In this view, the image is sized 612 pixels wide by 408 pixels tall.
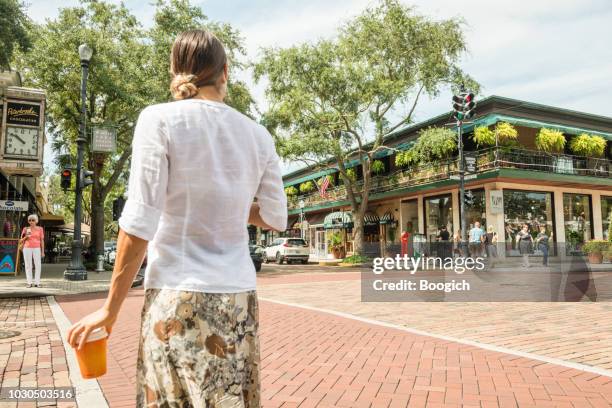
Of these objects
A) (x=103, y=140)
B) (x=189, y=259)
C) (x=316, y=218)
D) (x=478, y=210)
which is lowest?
(x=189, y=259)

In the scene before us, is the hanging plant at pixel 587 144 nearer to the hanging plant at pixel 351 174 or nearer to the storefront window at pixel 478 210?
the storefront window at pixel 478 210

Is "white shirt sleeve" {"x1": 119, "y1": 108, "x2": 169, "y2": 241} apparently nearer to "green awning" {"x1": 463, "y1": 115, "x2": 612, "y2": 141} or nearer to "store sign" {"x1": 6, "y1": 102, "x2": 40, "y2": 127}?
"store sign" {"x1": 6, "y1": 102, "x2": 40, "y2": 127}

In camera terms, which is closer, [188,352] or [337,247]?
[188,352]

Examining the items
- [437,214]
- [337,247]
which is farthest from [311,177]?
[437,214]

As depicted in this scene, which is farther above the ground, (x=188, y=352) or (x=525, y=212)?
(x=525, y=212)

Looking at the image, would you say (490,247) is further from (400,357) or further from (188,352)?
(188,352)

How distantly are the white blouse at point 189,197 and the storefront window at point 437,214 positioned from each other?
26.2m

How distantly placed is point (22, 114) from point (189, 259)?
14822 millimetres

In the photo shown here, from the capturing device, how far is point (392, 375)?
13.7ft

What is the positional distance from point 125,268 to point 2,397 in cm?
303

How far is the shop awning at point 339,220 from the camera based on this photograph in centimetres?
3275

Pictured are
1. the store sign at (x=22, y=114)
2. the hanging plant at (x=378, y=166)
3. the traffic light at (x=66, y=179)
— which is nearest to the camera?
the store sign at (x=22, y=114)

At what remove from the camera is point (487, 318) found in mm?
7262

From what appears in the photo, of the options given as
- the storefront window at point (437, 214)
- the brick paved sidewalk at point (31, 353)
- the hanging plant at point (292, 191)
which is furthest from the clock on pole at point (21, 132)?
the hanging plant at point (292, 191)
